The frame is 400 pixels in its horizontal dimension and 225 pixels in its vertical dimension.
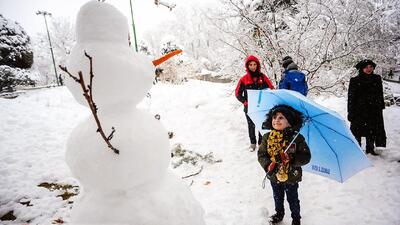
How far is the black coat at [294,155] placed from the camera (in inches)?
95.3

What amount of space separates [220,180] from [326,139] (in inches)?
87.8

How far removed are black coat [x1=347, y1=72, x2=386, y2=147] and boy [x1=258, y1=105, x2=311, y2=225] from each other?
266 centimetres

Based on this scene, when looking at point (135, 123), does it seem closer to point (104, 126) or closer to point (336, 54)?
point (104, 126)

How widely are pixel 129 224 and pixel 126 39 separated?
1226mm

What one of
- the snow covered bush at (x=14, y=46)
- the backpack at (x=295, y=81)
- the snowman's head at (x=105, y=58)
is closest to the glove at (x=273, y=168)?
the snowman's head at (x=105, y=58)

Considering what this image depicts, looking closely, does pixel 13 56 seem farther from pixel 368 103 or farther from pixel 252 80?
pixel 368 103

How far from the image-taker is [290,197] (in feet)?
8.95

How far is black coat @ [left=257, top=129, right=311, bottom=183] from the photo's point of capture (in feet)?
7.95

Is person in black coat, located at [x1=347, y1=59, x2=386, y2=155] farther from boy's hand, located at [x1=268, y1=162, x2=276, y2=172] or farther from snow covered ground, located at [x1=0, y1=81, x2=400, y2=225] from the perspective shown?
boy's hand, located at [x1=268, y1=162, x2=276, y2=172]

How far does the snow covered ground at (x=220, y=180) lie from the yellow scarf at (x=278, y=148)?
92 cm

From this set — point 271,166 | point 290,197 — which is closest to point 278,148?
point 271,166

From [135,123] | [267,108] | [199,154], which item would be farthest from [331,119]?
[199,154]

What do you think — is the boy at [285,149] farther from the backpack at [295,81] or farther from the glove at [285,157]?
the backpack at [295,81]

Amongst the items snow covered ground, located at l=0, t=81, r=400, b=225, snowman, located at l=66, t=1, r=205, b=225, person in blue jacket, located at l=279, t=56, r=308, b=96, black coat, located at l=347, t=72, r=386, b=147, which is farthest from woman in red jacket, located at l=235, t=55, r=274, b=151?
snowman, located at l=66, t=1, r=205, b=225
